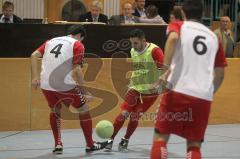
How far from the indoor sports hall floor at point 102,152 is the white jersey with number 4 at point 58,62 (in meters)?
1.01

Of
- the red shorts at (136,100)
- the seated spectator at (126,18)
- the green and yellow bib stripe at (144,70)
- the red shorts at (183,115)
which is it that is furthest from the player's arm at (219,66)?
the seated spectator at (126,18)

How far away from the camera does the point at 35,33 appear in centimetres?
1132

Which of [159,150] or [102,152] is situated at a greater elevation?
[159,150]

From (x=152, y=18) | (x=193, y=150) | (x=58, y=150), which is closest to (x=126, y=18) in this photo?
(x=152, y=18)

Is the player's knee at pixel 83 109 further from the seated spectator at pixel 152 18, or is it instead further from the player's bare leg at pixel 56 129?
the seated spectator at pixel 152 18

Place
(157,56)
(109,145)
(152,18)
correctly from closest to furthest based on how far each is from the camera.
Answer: (157,56), (109,145), (152,18)

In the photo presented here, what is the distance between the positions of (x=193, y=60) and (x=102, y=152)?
3.61 meters

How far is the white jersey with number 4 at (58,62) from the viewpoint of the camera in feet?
28.1

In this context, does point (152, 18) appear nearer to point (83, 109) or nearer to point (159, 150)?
point (83, 109)

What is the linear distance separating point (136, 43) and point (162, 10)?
7.97 metres

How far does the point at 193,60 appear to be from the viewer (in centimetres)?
570

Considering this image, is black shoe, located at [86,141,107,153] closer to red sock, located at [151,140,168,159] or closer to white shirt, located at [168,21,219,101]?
red sock, located at [151,140,168,159]

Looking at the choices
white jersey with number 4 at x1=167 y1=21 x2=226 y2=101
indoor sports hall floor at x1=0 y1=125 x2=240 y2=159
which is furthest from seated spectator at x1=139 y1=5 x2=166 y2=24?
white jersey with number 4 at x1=167 y1=21 x2=226 y2=101

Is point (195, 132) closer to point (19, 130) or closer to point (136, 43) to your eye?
point (136, 43)
